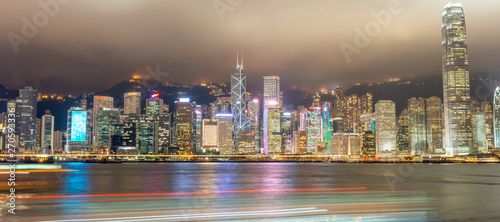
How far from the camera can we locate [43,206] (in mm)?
22812

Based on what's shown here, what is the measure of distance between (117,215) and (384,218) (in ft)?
35.5

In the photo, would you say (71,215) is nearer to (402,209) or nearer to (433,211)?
(402,209)

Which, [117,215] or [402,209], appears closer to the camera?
[117,215]

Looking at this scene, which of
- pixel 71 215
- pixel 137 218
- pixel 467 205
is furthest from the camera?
pixel 467 205

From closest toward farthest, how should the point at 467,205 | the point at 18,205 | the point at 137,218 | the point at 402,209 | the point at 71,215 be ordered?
1. the point at 137,218
2. the point at 71,215
3. the point at 402,209
4. the point at 18,205
5. the point at 467,205

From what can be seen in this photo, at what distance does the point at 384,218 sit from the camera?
58.9 feet

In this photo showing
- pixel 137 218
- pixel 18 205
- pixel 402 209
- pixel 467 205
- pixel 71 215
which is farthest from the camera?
pixel 467 205

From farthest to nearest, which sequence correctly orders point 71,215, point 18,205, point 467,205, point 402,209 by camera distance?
point 467,205 < point 18,205 < point 402,209 < point 71,215

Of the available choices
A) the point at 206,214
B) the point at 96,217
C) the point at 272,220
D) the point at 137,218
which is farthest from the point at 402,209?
the point at 96,217

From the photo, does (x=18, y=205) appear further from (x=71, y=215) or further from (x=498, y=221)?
(x=498, y=221)

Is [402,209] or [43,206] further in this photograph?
[43,206]

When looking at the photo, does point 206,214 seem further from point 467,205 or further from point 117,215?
Answer: point 467,205

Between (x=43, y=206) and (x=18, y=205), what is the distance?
49.3 inches

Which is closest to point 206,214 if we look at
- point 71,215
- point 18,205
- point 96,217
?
point 96,217
